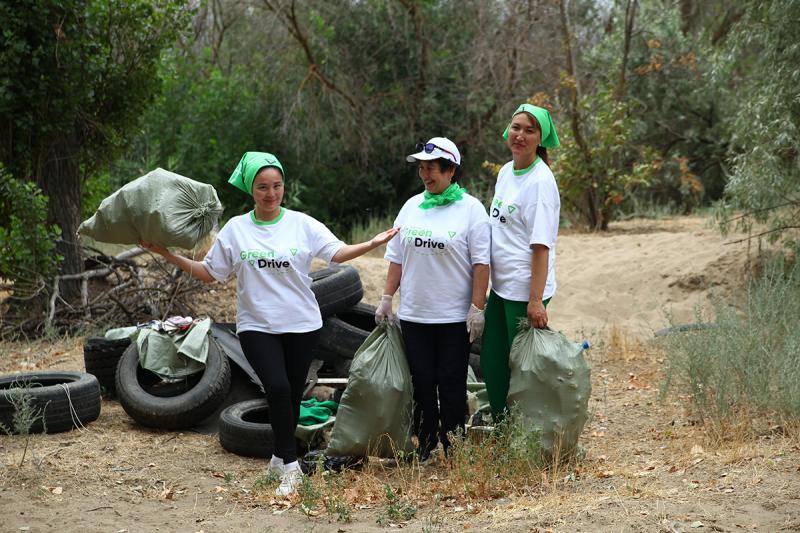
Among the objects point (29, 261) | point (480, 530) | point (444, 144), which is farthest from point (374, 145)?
point (480, 530)

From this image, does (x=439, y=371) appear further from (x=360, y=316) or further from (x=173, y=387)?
(x=360, y=316)

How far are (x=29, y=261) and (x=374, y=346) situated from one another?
5396mm

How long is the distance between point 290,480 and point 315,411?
1216mm

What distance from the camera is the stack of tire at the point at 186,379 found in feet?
21.7

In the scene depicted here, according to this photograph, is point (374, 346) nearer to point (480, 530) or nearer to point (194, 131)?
point (480, 530)

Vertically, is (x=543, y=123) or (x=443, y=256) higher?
(x=543, y=123)

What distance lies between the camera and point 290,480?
5.17m

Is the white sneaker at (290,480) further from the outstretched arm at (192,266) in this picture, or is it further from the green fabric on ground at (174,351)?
the green fabric on ground at (174,351)

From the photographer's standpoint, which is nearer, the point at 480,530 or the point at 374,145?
the point at 480,530

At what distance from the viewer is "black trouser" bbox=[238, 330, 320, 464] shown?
5160 millimetres

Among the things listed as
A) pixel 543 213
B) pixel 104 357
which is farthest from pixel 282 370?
pixel 104 357

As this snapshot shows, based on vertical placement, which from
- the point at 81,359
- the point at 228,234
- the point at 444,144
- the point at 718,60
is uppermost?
the point at 718,60

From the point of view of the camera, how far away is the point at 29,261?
948 centimetres

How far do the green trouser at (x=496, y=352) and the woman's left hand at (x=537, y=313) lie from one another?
0.24 m
